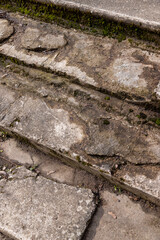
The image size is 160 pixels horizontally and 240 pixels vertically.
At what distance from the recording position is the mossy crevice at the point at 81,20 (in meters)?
2.49

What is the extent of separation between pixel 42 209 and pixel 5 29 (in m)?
2.25

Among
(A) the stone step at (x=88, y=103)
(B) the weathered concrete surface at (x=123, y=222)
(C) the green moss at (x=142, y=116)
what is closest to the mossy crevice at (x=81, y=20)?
(A) the stone step at (x=88, y=103)

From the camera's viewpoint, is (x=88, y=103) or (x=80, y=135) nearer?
(x=80, y=135)

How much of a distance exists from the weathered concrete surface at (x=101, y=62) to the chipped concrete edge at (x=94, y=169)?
2.42 ft

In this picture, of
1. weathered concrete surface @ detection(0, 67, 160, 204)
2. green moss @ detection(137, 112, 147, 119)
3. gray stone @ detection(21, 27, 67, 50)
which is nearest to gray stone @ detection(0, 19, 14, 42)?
gray stone @ detection(21, 27, 67, 50)

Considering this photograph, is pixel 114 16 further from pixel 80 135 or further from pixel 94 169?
pixel 94 169

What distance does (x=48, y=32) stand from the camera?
2809 millimetres

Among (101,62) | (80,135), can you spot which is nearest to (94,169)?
(80,135)

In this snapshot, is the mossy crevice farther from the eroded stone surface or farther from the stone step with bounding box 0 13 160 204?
the eroded stone surface

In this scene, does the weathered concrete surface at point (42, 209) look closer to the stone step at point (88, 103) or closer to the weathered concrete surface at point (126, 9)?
the stone step at point (88, 103)

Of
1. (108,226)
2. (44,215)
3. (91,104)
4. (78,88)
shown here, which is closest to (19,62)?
(78,88)

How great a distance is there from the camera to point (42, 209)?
187cm

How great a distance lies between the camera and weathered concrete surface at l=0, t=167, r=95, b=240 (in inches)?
69.4

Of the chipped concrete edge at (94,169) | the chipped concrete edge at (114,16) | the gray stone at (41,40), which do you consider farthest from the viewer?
the gray stone at (41,40)
